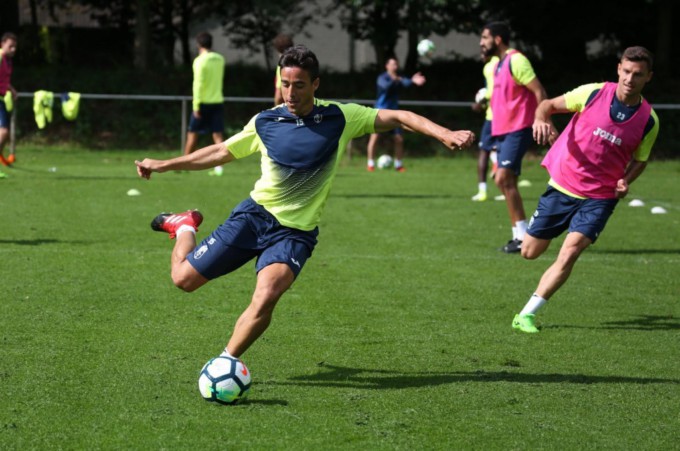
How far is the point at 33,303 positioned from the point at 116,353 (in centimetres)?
179

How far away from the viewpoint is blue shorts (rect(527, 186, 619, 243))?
8203 millimetres

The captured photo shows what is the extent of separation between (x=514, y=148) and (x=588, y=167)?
3844mm

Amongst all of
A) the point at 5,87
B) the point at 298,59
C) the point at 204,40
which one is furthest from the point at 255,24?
the point at 298,59

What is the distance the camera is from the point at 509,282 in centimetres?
1017

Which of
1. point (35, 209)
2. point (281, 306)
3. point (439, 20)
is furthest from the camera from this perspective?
point (439, 20)

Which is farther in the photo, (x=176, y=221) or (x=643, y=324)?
(x=643, y=324)

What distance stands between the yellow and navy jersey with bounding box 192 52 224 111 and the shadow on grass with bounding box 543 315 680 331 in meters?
11.7

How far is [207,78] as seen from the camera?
1892 centimetres

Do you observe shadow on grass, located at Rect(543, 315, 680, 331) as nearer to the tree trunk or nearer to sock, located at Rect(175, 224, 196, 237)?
sock, located at Rect(175, 224, 196, 237)

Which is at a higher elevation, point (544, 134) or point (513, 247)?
point (544, 134)

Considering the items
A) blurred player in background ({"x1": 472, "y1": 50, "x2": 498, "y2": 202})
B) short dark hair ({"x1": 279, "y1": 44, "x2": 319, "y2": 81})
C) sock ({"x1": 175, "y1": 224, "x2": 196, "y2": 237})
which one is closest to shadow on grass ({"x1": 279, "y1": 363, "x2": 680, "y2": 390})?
sock ({"x1": 175, "y1": 224, "x2": 196, "y2": 237})

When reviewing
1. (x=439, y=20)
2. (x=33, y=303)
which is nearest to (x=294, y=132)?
(x=33, y=303)

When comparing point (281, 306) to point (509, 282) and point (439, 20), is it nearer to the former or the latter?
point (509, 282)

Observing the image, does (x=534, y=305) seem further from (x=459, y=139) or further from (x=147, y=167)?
(x=147, y=167)
